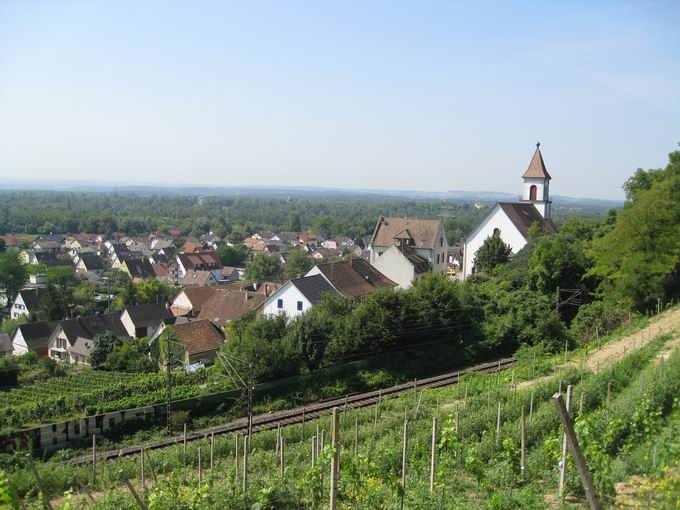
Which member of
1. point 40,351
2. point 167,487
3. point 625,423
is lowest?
point 40,351

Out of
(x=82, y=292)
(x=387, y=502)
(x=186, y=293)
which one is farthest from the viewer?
(x=82, y=292)

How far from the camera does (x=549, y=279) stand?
30.5 metres

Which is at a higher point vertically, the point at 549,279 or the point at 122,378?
the point at 549,279

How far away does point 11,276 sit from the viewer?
203 ft

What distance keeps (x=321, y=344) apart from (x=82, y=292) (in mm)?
39481

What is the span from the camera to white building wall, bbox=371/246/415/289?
39906 mm

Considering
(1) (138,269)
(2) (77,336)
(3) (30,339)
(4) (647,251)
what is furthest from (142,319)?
(1) (138,269)

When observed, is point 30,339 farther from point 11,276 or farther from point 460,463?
point 460,463

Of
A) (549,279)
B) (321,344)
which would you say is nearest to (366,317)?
(321,344)

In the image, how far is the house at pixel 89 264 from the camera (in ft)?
287

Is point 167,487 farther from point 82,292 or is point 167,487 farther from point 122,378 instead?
point 82,292

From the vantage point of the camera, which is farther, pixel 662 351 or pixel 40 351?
pixel 40 351

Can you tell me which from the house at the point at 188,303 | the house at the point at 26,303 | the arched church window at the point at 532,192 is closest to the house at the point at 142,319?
the house at the point at 188,303

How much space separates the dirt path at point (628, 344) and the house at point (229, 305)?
21768 millimetres
